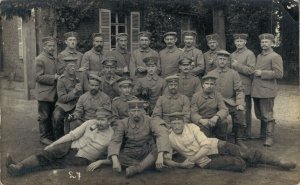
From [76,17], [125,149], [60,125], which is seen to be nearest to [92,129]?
[125,149]

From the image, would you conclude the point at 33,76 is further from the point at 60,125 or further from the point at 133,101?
the point at 133,101

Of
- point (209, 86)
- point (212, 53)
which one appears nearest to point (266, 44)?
point (212, 53)

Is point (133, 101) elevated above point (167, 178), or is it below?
above

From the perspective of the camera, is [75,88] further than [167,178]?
Yes

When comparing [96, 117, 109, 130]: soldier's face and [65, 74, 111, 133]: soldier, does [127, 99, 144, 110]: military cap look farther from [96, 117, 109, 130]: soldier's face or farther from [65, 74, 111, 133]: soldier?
[65, 74, 111, 133]: soldier

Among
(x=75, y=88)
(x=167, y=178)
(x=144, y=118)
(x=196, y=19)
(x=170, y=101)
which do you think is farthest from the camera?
(x=196, y=19)

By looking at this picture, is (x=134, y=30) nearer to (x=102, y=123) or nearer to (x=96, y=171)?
(x=102, y=123)
